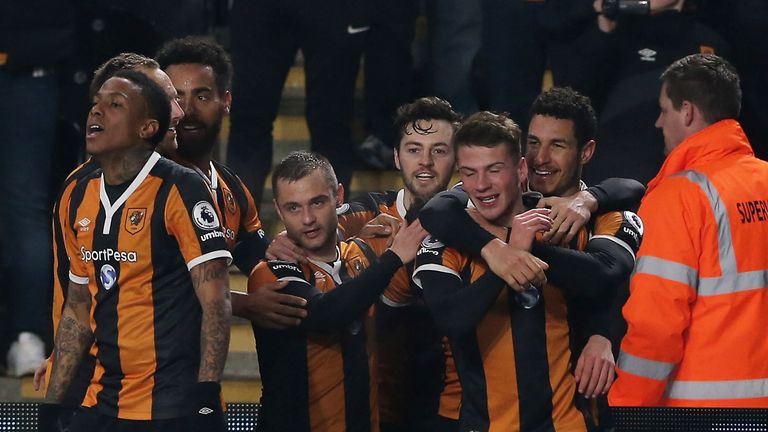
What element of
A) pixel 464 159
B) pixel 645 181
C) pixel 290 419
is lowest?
pixel 290 419

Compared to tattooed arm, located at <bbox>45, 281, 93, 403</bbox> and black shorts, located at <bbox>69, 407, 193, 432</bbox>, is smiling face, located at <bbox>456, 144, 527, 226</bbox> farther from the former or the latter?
tattooed arm, located at <bbox>45, 281, 93, 403</bbox>

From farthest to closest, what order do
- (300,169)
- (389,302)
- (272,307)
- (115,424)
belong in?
(389,302), (300,169), (272,307), (115,424)

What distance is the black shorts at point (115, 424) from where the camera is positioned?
153 inches

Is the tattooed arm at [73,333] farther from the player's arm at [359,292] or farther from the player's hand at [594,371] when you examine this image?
the player's hand at [594,371]

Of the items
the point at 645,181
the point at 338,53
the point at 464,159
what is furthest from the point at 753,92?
the point at 464,159

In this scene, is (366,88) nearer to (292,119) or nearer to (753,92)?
(292,119)

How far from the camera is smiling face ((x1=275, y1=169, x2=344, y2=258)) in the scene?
4340 millimetres

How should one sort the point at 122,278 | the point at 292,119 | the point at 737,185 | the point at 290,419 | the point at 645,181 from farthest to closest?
the point at 292,119
the point at 645,181
the point at 737,185
the point at 290,419
the point at 122,278

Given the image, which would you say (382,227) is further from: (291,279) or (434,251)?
(434,251)

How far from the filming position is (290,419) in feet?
14.0

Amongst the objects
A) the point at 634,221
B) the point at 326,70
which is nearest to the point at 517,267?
the point at 634,221

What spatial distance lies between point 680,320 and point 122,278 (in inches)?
Answer: 70.3

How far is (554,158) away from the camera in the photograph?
4.61m

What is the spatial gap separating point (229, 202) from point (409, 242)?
2.65ft
